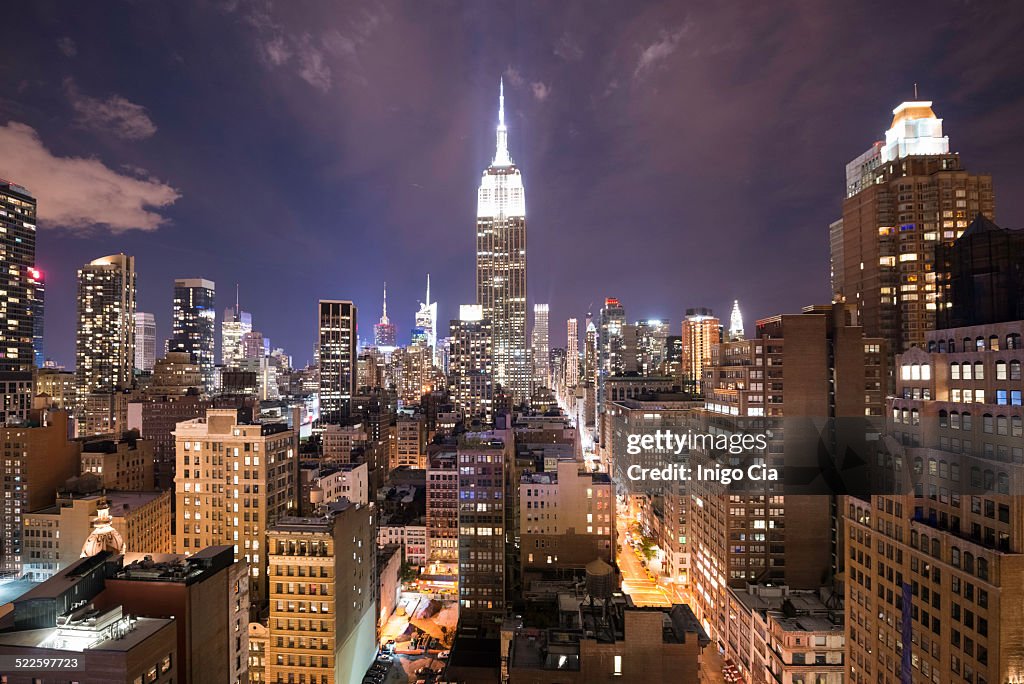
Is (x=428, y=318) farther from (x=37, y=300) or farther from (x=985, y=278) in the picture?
(x=985, y=278)

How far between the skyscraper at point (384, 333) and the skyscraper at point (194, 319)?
60.3 metres

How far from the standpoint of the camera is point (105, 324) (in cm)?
6881

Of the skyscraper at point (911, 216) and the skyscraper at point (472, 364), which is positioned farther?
the skyscraper at point (472, 364)

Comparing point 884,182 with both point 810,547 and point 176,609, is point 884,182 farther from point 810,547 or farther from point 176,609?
point 176,609

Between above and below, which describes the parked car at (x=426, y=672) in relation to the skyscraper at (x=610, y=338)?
below

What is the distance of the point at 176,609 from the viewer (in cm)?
1118

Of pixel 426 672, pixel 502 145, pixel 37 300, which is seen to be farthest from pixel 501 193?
pixel 426 672

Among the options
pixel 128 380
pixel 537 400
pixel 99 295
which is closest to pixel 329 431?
pixel 537 400

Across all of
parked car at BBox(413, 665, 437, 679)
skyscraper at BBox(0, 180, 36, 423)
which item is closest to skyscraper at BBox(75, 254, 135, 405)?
skyscraper at BBox(0, 180, 36, 423)

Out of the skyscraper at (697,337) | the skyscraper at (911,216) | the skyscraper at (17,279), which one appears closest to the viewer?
the skyscraper at (911,216)

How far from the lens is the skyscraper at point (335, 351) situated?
79875 mm

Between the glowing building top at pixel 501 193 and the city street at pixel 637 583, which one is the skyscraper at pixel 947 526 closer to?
the city street at pixel 637 583

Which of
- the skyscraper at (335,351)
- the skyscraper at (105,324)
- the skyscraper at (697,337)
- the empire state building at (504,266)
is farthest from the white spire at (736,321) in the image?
the skyscraper at (105,324)

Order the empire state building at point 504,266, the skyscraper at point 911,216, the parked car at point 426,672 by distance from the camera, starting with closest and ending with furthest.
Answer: the parked car at point 426,672
the skyscraper at point 911,216
the empire state building at point 504,266
